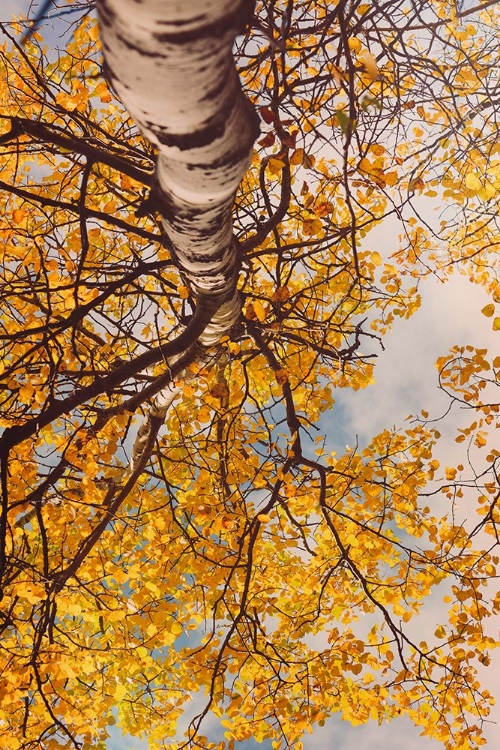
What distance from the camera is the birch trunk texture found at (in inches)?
28.1

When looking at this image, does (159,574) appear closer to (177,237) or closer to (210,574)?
(210,574)

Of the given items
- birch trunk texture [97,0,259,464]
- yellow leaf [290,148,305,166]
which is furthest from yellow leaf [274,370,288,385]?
birch trunk texture [97,0,259,464]

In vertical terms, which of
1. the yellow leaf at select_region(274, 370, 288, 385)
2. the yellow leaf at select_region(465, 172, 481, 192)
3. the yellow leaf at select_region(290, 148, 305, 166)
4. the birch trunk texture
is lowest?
the birch trunk texture

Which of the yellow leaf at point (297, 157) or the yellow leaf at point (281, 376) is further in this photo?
the yellow leaf at point (281, 376)

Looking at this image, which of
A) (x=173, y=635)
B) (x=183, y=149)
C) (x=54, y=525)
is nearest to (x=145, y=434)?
(x=54, y=525)

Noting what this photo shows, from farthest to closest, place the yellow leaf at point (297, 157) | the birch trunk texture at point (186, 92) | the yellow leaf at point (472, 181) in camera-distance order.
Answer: the yellow leaf at point (472, 181) → the yellow leaf at point (297, 157) → the birch trunk texture at point (186, 92)

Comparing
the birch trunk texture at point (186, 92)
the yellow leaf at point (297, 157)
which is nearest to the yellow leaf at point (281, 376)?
the yellow leaf at point (297, 157)

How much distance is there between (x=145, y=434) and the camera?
389 cm

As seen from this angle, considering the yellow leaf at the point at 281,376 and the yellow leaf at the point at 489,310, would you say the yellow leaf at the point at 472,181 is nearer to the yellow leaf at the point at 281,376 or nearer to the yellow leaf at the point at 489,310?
the yellow leaf at the point at 489,310

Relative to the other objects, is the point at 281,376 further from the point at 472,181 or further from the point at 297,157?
the point at 472,181

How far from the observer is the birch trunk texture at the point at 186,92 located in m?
0.71

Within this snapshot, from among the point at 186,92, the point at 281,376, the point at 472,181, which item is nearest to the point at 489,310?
the point at 472,181

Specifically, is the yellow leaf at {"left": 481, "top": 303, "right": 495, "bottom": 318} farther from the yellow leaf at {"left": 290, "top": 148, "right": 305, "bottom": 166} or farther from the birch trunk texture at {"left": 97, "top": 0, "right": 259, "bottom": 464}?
the birch trunk texture at {"left": 97, "top": 0, "right": 259, "bottom": 464}

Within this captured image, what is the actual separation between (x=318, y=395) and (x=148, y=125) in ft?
13.7
